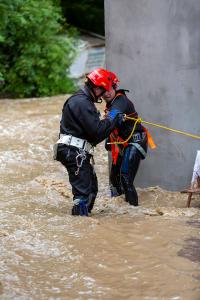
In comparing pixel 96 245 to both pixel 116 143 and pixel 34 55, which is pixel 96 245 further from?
pixel 34 55

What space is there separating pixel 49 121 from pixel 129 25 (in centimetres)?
575

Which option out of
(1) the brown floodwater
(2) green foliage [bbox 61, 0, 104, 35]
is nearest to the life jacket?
(1) the brown floodwater

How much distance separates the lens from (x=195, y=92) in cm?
789

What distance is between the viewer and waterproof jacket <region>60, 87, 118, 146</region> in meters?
6.61

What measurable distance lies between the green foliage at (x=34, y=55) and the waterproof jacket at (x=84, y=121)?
1018 cm

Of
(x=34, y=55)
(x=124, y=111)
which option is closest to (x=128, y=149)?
(x=124, y=111)

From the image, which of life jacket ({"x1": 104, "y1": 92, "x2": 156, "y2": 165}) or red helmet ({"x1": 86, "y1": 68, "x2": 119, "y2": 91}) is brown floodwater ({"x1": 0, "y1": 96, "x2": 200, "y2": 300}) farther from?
red helmet ({"x1": 86, "y1": 68, "x2": 119, "y2": 91})

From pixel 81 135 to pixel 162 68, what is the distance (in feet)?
5.93

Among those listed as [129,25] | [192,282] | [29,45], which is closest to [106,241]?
Result: [192,282]

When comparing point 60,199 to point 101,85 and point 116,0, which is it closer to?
point 101,85

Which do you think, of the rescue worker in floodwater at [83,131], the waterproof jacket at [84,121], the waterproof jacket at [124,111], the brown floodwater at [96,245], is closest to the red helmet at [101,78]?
the rescue worker in floodwater at [83,131]

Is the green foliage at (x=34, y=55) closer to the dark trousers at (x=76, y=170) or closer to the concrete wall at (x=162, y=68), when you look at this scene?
the concrete wall at (x=162, y=68)

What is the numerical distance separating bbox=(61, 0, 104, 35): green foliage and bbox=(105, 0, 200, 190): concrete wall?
580 inches

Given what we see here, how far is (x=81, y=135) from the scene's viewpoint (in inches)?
268
